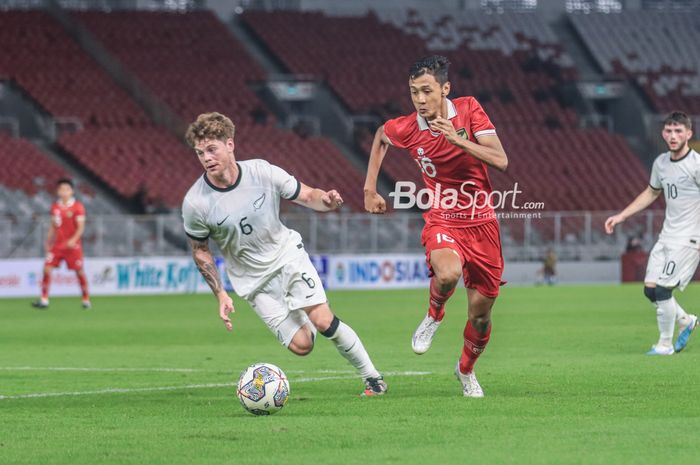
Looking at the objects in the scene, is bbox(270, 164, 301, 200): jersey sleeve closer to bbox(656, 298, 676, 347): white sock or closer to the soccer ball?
the soccer ball

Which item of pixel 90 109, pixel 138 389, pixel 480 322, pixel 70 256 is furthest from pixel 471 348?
pixel 90 109

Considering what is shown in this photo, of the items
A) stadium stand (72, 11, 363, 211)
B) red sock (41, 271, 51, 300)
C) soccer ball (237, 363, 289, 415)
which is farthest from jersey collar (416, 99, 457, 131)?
stadium stand (72, 11, 363, 211)

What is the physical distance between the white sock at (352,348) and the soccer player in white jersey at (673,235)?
4.86m

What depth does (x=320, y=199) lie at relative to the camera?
9.91m

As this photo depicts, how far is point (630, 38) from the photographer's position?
177ft

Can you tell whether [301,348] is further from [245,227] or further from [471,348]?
[471,348]

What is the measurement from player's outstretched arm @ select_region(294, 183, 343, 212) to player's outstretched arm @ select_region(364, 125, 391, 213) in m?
0.26

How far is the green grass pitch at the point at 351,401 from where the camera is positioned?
7.54 metres

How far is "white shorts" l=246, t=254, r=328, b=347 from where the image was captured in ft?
33.9

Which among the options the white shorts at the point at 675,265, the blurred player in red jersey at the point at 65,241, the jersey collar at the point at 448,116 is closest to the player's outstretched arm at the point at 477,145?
the jersey collar at the point at 448,116

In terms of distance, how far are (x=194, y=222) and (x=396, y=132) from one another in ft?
5.72

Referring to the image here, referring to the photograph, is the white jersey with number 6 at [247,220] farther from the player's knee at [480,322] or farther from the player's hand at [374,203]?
the player's knee at [480,322]

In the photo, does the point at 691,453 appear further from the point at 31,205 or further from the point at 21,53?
the point at 21,53

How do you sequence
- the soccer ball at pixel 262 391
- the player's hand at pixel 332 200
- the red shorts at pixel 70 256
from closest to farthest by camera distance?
the soccer ball at pixel 262 391 → the player's hand at pixel 332 200 → the red shorts at pixel 70 256
